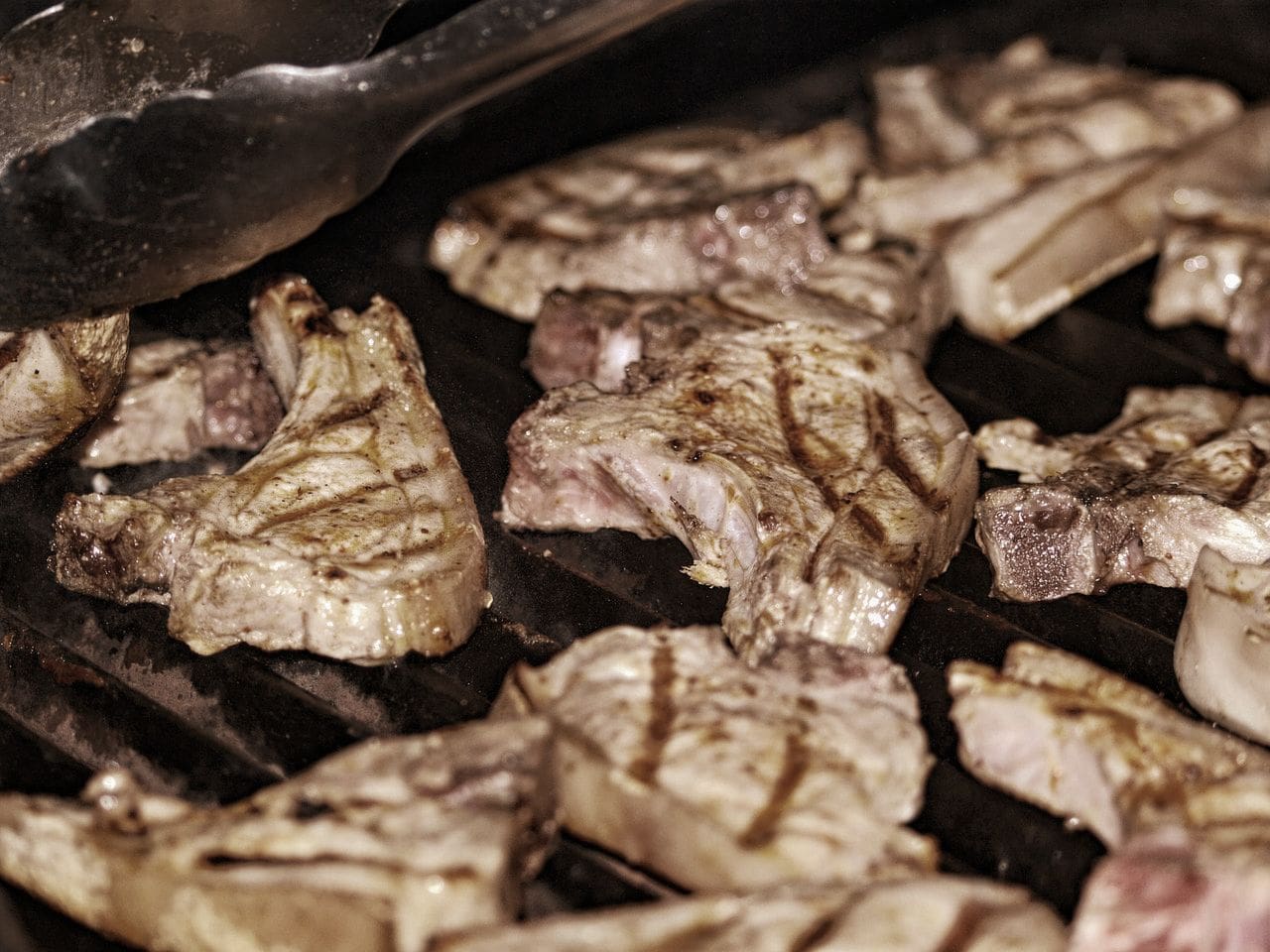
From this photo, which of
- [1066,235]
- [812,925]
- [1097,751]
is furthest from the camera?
[1066,235]

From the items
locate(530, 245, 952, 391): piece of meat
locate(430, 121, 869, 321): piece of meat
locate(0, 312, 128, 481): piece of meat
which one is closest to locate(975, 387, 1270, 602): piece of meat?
locate(530, 245, 952, 391): piece of meat

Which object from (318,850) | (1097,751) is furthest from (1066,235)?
(318,850)

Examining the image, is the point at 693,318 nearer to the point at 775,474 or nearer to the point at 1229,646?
the point at 775,474

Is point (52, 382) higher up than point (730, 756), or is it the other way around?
point (52, 382)

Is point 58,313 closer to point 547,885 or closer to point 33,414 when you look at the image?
point 33,414

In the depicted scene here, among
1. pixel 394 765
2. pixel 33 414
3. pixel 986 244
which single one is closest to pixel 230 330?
pixel 33 414

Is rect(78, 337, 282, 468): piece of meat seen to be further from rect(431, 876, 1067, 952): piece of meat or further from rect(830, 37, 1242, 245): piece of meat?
rect(830, 37, 1242, 245): piece of meat

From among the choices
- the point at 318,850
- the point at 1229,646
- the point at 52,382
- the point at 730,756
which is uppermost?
the point at 52,382

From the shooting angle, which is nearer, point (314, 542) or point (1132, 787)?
point (1132, 787)
